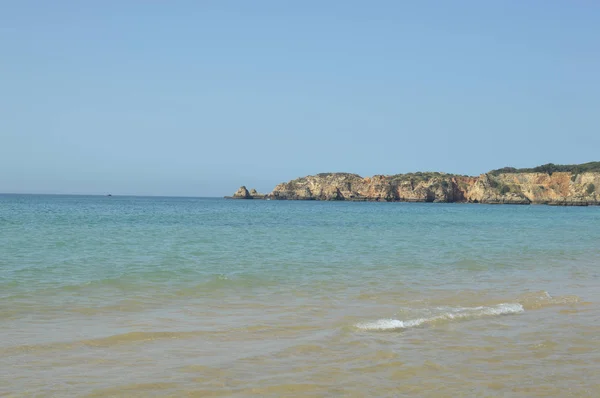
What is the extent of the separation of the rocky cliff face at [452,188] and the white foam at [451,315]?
369ft

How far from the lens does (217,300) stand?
10.9 metres

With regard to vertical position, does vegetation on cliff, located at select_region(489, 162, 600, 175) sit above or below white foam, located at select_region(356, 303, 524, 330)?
above

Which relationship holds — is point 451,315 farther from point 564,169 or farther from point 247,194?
point 247,194

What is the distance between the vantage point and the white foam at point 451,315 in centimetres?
849

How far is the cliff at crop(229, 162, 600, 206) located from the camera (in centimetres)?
11356

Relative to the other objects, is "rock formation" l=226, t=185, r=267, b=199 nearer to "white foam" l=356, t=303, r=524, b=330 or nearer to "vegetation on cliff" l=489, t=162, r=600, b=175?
"vegetation on cliff" l=489, t=162, r=600, b=175

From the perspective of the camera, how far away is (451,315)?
30.6 ft

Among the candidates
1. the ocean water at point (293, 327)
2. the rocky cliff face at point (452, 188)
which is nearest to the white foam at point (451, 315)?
the ocean water at point (293, 327)

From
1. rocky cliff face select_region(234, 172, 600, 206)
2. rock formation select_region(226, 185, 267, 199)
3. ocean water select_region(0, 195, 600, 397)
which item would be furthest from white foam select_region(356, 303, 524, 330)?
rock formation select_region(226, 185, 267, 199)

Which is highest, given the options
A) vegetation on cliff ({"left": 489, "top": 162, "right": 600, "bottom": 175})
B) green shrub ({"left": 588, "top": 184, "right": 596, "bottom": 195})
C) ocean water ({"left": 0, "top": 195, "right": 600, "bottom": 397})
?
vegetation on cliff ({"left": 489, "top": 162, "right": 600, "bottom": 175})

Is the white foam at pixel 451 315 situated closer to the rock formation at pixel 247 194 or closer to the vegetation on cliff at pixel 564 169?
the vegetation on cliff at pixel 564 169

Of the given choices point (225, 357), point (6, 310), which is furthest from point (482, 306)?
point (6, 310)

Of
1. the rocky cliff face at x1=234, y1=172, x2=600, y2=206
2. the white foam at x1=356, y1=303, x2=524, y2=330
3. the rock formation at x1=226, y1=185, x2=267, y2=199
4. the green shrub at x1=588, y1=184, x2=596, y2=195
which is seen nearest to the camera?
the white foam at x1=356, y1=303, x2=524, y2=330

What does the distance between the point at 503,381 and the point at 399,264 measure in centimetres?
1100
